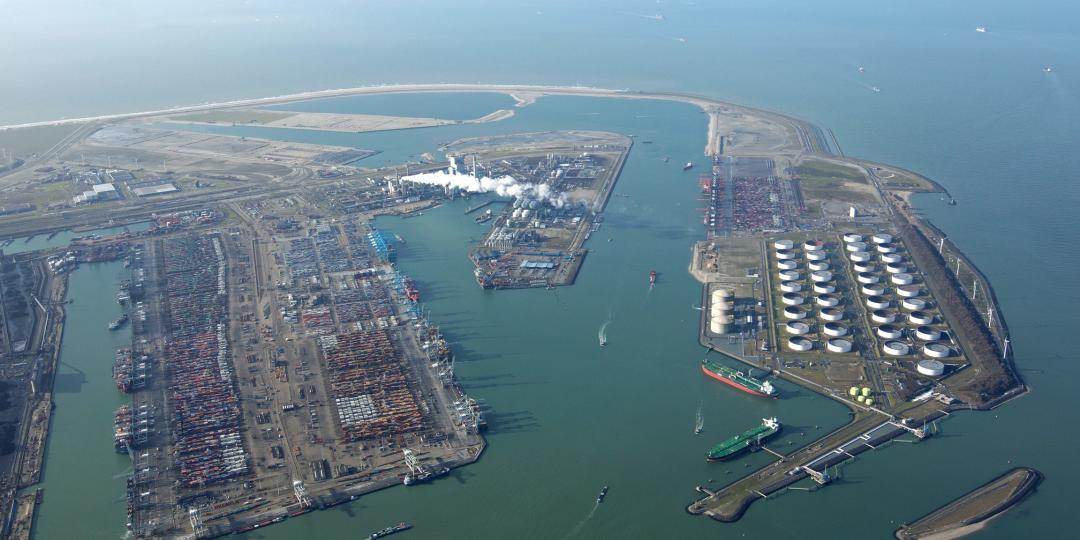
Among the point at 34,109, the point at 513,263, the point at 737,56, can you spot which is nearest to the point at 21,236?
the point at 513,263

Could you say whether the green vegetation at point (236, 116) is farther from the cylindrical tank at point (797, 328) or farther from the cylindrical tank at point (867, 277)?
the cylindrical tank at point (797, 328)

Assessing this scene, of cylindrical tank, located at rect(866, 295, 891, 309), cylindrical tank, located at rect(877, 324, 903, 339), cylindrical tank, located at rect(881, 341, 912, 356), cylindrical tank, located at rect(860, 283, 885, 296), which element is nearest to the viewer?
cylindrical tank, located at rect(881, 341, 912, 356)

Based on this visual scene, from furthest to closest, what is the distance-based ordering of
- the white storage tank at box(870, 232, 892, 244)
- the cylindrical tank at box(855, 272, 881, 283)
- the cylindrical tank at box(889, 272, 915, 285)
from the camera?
the white storage tank at box(870, 232, 892, 244), the cylindrical tank at box(889, 272, 915, 285), the cylindrical tank at box(855, 272, 881, 283)

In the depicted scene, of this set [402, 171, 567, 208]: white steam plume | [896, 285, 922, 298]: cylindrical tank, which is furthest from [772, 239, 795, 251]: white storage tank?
[402, 171, 567, 208]: white steam plume

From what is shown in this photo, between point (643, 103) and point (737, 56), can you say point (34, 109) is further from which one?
point (737, 56)

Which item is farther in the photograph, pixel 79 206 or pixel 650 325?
pixel 79 206

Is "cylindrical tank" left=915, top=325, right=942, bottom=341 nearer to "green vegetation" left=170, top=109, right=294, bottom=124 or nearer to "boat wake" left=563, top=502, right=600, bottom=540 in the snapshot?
"boat wake" left=563, top=502, right=600, bottom=540

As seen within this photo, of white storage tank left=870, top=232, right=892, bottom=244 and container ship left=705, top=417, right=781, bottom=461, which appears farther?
white storage tank left=870, top=232, right=892, bottom=244
